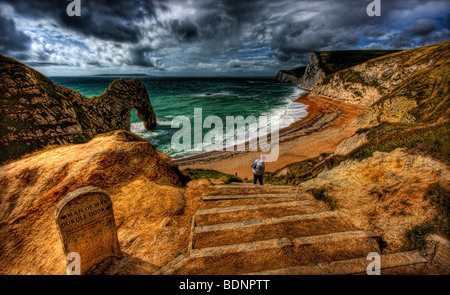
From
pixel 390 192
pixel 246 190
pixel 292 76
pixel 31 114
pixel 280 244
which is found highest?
pixel 292 76

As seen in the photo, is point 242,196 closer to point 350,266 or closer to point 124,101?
point 350,266

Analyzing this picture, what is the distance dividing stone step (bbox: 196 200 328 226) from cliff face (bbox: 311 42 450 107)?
37000mm

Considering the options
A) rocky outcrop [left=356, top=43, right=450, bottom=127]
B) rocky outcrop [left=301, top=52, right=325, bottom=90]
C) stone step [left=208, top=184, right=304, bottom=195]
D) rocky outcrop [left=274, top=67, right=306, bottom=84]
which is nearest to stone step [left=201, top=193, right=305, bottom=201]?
stone step [left=208, top=184, right=304, bottom=195]

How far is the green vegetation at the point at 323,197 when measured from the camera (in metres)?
5.47

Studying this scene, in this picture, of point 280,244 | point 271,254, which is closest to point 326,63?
point 280,244

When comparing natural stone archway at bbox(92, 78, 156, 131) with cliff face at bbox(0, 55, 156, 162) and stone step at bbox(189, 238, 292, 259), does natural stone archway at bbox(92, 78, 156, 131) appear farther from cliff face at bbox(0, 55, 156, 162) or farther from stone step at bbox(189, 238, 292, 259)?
stone step at bbox(189, 238, 292, 259)

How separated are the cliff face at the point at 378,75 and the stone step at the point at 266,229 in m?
37.5

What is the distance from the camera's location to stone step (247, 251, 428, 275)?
310 cm

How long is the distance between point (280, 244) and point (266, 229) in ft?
2.04

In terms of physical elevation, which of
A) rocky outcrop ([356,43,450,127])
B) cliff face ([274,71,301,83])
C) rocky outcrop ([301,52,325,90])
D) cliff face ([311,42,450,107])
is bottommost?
rocky outcrop ([356,43,450,127])

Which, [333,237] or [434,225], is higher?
[434,225]

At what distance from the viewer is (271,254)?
3617 millimetres

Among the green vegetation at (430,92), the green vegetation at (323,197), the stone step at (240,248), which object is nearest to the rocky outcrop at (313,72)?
the green vegetation at (430,92)

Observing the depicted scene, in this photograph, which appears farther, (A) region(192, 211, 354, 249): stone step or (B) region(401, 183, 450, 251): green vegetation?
(A) region(192, 211, 354, 249): stone step
